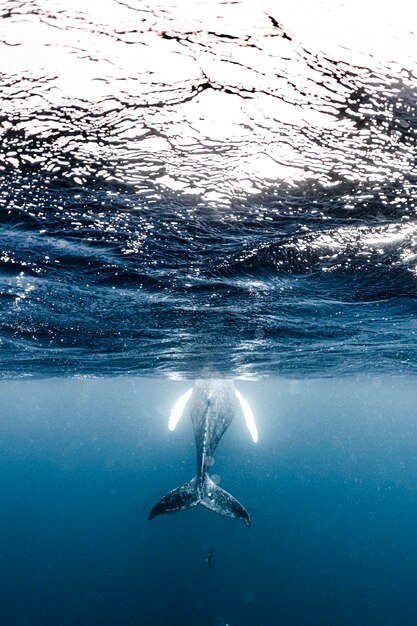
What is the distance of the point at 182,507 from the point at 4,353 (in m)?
12.7

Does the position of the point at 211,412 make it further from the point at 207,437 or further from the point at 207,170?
the point at 207,170

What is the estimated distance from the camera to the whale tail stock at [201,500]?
11.5m

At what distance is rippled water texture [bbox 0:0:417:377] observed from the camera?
3.06 meters

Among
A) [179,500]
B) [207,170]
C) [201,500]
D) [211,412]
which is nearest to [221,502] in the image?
[201,500]

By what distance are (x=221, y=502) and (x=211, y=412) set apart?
3588 millimetres

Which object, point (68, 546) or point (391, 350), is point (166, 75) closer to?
point (391, 350)

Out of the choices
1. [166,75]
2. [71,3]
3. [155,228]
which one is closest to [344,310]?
[155,228]

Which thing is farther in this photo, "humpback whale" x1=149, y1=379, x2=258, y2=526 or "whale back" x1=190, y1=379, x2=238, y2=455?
"whale back" x1=190, y1=379, x2=238, y2=455

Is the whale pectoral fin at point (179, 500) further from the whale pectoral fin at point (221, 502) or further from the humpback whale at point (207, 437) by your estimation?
the whale pectoral fin at point (221, 502)

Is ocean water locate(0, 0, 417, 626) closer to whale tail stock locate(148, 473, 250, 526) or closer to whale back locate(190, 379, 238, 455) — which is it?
whale back locate(190, 379, 238, 455)

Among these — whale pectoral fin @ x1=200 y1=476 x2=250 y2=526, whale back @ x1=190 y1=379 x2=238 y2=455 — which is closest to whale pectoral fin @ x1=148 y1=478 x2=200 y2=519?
whale pectoral fin @ x1=200 y1=476 x2=250 y2=526

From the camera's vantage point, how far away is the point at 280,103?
3822mm

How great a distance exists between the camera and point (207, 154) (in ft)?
15.2

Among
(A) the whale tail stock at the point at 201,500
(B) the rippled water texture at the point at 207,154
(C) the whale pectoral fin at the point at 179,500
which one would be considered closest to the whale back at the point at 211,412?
(A) the whale tail stock at the point at 201,500
